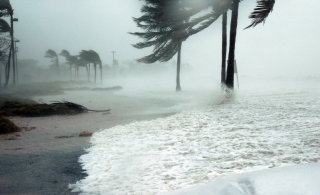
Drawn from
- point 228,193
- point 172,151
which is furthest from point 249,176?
point 172,151

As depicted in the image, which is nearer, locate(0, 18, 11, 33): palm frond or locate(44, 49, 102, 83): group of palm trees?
locate(0, 18, 11, 33): palm frond

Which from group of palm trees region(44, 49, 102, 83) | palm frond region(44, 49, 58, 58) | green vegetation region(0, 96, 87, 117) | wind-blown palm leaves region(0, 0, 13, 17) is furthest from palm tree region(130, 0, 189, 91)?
palm frond region(44, 49, 58, 58)

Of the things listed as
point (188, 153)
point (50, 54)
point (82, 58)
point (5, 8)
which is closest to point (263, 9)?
point (188, 153)

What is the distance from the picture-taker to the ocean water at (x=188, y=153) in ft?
8.27

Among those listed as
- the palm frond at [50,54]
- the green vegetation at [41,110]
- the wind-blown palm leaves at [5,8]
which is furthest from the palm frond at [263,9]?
the palm frond at [50,54]

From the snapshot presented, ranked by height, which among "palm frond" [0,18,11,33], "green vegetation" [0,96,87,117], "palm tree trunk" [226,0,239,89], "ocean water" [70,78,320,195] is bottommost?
"green vegetation" [0,96,87,117]

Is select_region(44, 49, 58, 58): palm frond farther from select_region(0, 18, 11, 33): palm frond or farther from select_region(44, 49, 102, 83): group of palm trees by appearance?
select_region(0, 18, 11, 33): palm frond

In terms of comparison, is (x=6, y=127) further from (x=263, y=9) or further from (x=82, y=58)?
(x=82, y=58)

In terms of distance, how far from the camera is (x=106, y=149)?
3.87 meters

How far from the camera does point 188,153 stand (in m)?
3.42

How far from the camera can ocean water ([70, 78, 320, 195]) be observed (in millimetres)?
2520

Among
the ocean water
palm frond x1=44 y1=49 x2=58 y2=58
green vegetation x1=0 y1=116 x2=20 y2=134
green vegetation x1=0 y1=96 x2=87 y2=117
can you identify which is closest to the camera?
the ocean water

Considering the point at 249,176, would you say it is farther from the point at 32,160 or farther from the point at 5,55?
the point at 5,55

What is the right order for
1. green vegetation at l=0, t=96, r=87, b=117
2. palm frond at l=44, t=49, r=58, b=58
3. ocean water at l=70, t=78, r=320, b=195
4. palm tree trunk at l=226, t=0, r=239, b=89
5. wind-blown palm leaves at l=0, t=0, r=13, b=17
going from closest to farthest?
1. ocean water at l=70, t=78, r=320, b=195
2. green vegetation at l=0, t=96, r=87, b=117
3. palm tree trunk at l=226, t=0, r=239, b=89
4. wind-blown palm leaves at l=0, t=0, r=13, b=17
5. palm frond at l=44, t=49, r=58, b=58
